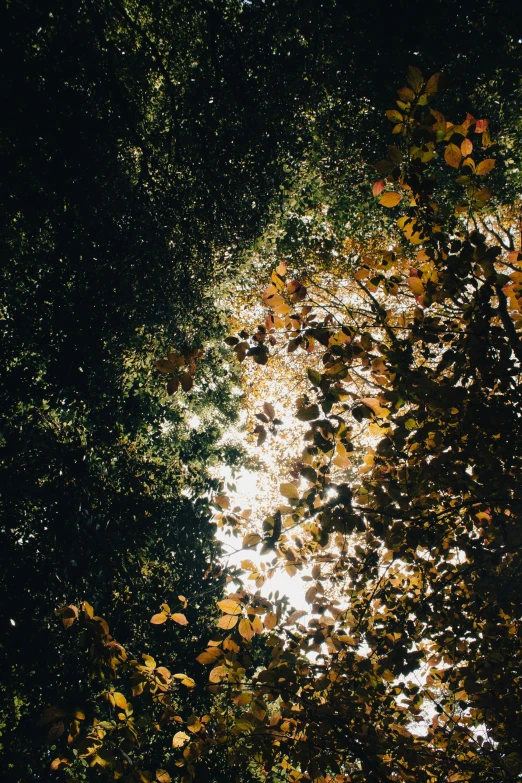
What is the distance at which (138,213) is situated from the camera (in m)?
7.96

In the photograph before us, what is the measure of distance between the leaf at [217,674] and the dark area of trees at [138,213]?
581 cm

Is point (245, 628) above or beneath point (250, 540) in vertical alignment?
beneath

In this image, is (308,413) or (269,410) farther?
(269,410)

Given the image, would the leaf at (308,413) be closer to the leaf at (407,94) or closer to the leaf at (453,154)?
the leaf at (453,154)

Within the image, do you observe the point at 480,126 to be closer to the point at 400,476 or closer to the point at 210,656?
the point at 400,476

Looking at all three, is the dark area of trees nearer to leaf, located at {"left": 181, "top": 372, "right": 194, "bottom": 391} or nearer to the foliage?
the foliage

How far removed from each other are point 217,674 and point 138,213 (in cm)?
821

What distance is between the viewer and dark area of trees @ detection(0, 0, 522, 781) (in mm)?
6871

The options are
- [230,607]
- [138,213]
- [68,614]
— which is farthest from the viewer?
[138,213]

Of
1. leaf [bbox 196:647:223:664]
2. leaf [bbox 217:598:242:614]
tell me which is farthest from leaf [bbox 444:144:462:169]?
leaf [bbox 196:647:223:664]

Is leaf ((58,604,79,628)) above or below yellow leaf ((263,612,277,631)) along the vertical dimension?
above

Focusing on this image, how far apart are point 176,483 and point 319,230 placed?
7826 mm

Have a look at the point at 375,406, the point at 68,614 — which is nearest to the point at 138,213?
the point at 375,406

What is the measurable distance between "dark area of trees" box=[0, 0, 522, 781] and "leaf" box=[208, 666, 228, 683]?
581cm
